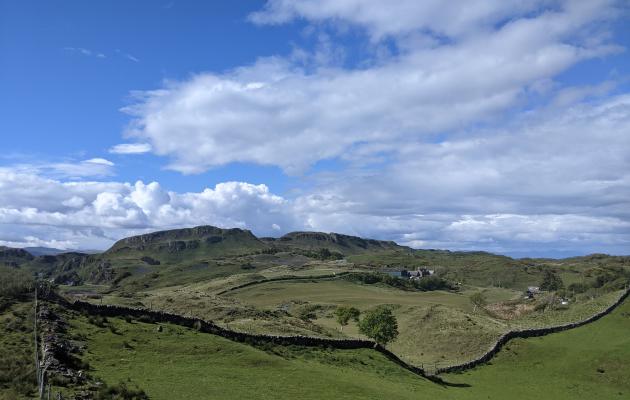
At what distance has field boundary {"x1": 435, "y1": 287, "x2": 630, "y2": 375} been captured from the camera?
213 feet

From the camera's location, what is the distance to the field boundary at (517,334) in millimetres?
64981

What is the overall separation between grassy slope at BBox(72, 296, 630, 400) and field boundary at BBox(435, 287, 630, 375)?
1.13m

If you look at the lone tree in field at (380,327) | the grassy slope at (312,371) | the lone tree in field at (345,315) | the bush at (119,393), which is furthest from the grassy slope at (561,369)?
the lone tree in field at (345,315)

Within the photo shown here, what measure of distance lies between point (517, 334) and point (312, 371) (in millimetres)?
47030

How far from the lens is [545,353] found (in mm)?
70688

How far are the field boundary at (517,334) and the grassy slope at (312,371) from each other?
113 centimetres

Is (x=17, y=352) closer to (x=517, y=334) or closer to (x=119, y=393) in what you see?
(x=119, y=393)

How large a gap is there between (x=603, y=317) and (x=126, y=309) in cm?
8199

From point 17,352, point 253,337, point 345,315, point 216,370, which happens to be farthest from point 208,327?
point 345,315

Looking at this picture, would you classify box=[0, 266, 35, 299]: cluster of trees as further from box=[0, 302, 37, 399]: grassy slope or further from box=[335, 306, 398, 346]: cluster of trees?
box=[335, 306, 398, 346]: cluster of trees

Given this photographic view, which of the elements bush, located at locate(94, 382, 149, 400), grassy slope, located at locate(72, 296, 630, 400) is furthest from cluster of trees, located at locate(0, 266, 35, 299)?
bush, located at locate(94, 382, 149, 400)

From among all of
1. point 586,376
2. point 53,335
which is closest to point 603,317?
point 586,376

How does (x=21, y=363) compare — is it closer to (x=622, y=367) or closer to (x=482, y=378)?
(x=482, y=378)

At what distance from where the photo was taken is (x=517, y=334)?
7794 cm
